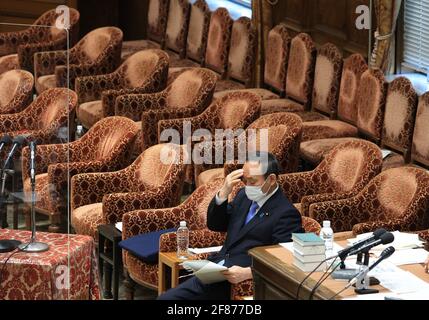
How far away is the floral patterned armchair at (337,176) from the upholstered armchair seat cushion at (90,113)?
2480 mm

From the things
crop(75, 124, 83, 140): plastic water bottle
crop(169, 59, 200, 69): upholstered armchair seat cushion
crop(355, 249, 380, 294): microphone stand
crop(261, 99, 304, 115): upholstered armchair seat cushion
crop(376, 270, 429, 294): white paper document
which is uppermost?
crop(355, 249, 380, 294): microphone stand

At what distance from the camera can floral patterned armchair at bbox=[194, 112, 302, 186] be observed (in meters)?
7.73

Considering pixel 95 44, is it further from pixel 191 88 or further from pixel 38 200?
pixel 38 200

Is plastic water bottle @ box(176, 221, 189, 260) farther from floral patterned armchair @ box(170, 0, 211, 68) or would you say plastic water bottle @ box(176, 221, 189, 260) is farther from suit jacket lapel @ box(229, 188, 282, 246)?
floral patterned armchair @ box(170, 0, 211, 68)

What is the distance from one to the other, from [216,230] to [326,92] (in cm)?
277

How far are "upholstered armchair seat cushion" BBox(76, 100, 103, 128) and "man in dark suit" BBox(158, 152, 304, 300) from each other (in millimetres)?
3240

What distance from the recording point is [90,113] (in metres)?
9.57

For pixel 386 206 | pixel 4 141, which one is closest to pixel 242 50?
pixel 386 206

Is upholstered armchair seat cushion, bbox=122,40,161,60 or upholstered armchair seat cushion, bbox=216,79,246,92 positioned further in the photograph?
upholstered armchair seat cushion, bbox=122,40,161,60

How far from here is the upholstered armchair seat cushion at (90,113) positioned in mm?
9522

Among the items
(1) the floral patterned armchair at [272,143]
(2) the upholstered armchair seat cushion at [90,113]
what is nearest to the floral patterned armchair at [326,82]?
(1) the floral patterned armchair at [272,143]

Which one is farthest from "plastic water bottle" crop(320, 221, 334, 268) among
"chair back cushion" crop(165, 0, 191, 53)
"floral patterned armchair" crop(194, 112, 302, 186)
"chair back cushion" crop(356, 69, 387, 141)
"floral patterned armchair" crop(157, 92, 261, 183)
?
"chair back cushion" crop(165, 0, 191, 53)

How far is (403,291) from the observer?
5.26 metres
